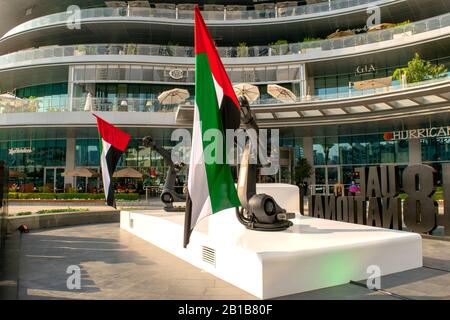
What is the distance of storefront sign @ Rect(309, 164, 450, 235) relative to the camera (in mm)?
9711

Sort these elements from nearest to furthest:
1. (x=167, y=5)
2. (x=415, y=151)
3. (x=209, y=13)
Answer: (x=415, y=151) → (x=209, y=13) → (x=167, y=5)

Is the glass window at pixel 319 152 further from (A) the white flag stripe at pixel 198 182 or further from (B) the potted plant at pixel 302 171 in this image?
(A) the white flag stripe at pixel 198 182

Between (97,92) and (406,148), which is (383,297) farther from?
(97,92)

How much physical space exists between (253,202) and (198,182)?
2.35 m

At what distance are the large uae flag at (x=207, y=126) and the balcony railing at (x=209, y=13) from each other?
29139 millimetres

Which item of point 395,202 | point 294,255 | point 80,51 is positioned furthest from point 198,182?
point 80,51

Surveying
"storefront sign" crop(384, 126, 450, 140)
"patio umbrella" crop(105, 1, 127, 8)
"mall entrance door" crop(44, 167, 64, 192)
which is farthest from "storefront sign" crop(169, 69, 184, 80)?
"storefront sign" crop(384, 126, 450, 140)

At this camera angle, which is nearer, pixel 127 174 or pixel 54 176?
pixel 127 174

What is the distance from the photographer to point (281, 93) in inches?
900

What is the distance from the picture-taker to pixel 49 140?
3167 centimetres

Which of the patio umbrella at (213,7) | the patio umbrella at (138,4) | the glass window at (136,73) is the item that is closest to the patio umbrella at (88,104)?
the glass window at (136,73)

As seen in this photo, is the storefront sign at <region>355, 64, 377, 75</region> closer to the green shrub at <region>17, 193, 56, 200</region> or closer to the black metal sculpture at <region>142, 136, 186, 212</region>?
Answer: the black metal sculpture at <region>142, 136, 186, 212</region>

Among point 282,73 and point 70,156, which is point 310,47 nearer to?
point 282,73

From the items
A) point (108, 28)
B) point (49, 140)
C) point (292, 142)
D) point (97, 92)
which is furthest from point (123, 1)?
point (292, 142)
